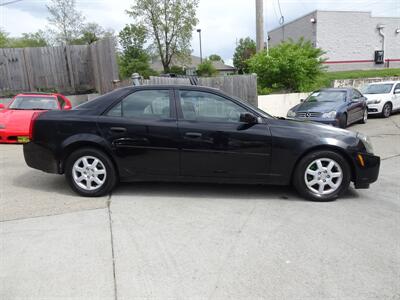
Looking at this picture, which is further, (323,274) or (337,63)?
(337,63)

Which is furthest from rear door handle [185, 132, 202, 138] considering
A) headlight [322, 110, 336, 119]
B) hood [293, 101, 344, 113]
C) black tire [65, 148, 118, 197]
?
hood [293, 101, 344, 113]

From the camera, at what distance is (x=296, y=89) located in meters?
14.7

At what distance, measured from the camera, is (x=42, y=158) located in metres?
4.71

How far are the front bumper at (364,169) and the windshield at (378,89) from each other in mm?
11115

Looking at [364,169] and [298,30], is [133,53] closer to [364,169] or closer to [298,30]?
[298,30]

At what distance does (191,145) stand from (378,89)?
1290 cm

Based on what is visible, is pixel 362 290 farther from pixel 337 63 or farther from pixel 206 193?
pixel 337 63

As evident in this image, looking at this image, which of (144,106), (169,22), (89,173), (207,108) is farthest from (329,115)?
(169,22)

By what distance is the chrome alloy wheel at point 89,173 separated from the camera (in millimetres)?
4598

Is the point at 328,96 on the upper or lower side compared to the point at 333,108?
upper

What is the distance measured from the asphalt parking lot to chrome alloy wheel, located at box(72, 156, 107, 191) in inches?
9.1

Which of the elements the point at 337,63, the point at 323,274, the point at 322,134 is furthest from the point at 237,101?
the point at 337,63

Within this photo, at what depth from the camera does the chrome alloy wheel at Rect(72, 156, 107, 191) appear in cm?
460

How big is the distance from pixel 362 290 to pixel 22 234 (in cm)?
328
